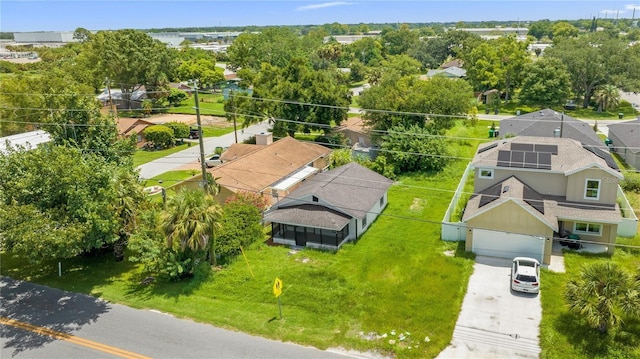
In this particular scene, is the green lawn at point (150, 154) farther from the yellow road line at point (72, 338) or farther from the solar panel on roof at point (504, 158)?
the solar panel on roof at point (504, 158)

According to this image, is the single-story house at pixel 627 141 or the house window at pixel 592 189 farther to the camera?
the single-story house at pixel 627 141

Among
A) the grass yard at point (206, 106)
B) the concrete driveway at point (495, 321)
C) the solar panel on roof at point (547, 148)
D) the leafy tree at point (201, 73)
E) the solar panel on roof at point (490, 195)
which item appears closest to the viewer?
the concrete driveway at point (495, 321)

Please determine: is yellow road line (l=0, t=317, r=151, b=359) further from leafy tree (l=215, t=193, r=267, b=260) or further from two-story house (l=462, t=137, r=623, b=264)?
two-story house (l=462, t=137, r=623, b=264)

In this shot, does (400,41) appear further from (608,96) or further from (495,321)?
(495,321)

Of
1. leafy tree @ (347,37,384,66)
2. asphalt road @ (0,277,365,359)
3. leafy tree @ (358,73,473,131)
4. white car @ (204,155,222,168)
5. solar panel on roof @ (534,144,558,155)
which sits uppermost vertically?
leafy tree @ (347,37,384,66)

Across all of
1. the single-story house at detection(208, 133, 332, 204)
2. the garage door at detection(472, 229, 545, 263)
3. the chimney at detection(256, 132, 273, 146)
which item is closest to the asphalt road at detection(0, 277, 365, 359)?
the garage door at detection(472, 229, 545, 263)

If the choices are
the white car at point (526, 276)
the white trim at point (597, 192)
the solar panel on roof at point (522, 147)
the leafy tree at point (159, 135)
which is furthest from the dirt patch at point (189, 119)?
the white car at point (526, 276)

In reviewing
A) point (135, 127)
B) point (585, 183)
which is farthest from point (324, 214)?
point (135, 127)
